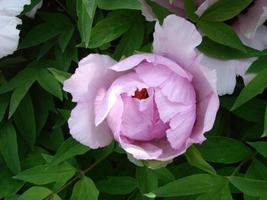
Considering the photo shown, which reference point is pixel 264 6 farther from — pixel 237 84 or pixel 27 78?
pixel 27 78

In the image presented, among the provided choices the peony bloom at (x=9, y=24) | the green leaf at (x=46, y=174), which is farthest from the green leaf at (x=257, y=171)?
the peony bloom at (x=9, y=24)

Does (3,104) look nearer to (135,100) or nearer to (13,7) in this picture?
(13,7)

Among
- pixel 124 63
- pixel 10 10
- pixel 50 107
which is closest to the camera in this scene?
pixel 124 63

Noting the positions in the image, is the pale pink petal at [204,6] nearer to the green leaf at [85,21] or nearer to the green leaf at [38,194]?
the green leaf at [85,21]

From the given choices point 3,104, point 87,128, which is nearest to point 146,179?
point 87,128

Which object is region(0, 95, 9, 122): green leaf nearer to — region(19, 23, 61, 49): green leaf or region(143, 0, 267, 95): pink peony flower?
region(19, 23, 61, 49): green leaf

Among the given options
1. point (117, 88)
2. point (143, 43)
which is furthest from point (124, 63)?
point (143, 43)

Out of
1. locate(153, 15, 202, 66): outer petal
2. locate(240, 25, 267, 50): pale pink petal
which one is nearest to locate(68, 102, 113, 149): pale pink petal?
locate(153, 15, 202, 66): outer petal

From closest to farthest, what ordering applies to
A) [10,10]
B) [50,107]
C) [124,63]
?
[124,63] < [10,10] < [50,107]
